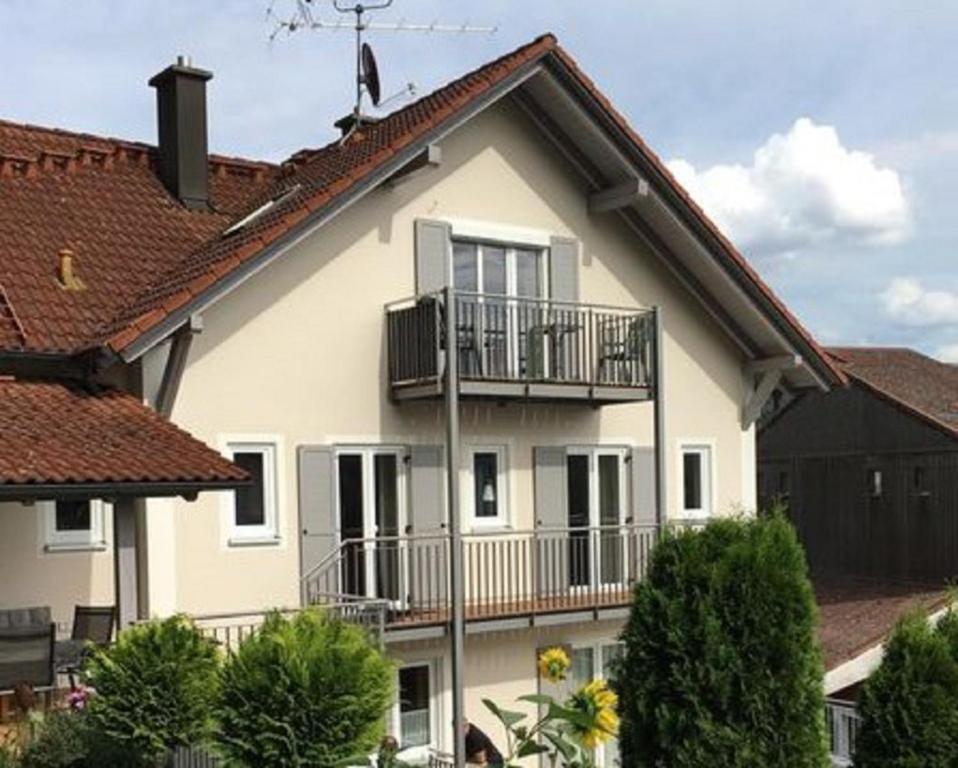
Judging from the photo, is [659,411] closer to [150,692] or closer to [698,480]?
[698,480]

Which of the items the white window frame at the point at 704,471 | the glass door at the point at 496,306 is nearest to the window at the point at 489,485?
the glass door at the point at 496,306

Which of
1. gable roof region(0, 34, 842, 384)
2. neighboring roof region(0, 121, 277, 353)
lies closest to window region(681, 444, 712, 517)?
gable roof region(0, 34, 842, 384)

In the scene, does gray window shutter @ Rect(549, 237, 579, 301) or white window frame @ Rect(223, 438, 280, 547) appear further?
gray window shutter @ Rect(549, 237, 579, 301)

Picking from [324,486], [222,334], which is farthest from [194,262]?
[324,486]

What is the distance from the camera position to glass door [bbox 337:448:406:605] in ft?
46.0

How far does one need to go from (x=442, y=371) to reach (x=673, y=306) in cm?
502

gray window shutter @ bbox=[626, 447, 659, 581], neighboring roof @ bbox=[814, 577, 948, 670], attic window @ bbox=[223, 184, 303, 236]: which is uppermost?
attic window @ bbox=[223, 184, 303, 236]

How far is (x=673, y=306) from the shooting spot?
57.0ft

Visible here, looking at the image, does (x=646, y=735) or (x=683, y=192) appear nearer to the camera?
(x=646, y=735)

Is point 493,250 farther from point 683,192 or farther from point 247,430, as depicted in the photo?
point 247,430

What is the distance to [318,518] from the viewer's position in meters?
13.6

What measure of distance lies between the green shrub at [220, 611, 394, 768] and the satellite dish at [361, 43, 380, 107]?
11797 millimetres

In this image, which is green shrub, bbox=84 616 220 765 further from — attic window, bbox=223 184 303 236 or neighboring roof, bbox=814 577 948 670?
neighboring roof, bbox=814 577 948 670

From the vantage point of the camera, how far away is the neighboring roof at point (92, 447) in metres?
10.1
